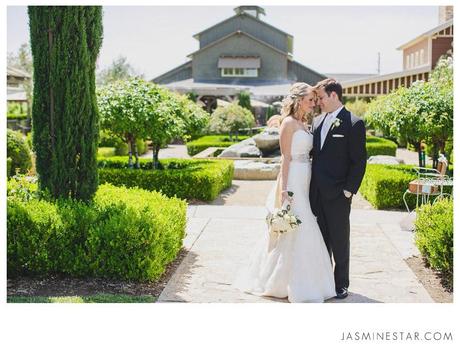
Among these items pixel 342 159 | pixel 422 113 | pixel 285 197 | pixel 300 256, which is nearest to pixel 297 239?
pixel 300 256

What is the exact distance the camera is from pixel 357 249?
884cm

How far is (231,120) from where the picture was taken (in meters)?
29.7

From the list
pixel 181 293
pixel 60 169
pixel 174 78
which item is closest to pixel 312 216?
pixel 181 293

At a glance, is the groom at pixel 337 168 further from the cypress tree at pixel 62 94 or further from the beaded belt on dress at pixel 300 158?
the cypress tree at pixel 62 94

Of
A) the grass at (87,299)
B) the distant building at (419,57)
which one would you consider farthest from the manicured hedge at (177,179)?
the distant building at (419,57)

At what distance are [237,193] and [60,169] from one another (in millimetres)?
7353

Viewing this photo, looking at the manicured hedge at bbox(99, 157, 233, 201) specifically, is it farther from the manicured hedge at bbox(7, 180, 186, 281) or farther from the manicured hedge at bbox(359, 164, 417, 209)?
the manicured hedge at bbox(7, 180, 186, 281)

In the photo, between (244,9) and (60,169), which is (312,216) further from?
(244,9)

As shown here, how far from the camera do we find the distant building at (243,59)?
4434 centimetres

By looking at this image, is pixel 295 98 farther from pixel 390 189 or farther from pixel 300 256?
pixel 390 189

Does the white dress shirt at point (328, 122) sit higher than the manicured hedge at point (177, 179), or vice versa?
the white dress shirt at point (328, 122)

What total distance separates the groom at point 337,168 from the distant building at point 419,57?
2178cm

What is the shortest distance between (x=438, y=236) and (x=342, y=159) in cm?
162
